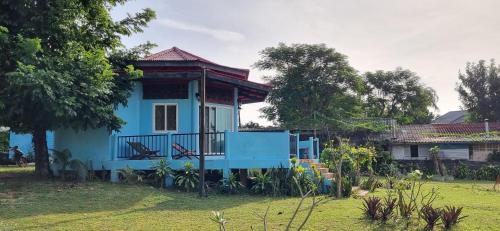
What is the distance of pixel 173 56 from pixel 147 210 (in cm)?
849

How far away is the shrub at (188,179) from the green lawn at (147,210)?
0.43 meters

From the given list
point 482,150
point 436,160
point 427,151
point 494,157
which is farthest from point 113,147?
point 482,150

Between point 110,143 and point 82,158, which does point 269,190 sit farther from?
point 82,158

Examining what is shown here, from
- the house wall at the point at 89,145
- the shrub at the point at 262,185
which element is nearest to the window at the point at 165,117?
the house wall at the point at 89,145

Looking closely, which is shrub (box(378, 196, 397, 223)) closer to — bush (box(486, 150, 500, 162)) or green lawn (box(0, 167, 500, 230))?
green lawn (box(0, 167, 500, 230))

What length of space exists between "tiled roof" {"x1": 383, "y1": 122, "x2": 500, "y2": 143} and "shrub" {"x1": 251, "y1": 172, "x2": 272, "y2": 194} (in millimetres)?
20657

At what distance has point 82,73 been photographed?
38.7 feet

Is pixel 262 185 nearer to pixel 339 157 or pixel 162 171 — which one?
pixel 339 157

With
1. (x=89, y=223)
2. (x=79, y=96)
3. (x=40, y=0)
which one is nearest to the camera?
(x=89, y=223)

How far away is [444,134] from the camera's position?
3259 centimetres

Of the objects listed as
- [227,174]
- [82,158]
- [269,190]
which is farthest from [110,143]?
[269,190]

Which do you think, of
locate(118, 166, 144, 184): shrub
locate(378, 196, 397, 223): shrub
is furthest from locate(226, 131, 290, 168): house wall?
locate(378, 196, 397, 223): shrub

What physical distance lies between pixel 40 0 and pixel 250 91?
27.0 feet

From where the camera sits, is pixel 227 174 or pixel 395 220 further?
pixel 227 174
